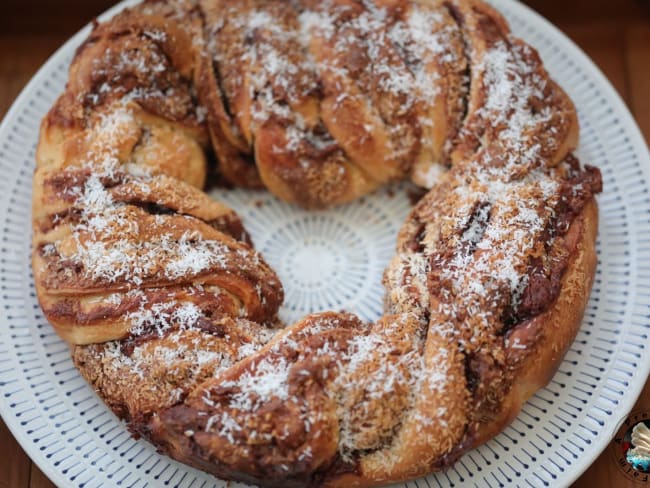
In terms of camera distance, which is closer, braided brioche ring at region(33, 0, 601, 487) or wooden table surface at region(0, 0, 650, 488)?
braided brioche ring at region(33, 0, 601, 487)

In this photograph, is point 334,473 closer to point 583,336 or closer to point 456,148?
point 583,336

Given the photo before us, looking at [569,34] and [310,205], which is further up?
[569,34]

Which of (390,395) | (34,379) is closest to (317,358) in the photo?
(390,395)

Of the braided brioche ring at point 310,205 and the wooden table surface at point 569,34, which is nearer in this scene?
the braided brioche ring at point 310,205

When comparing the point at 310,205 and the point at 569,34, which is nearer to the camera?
the point at 310,205
